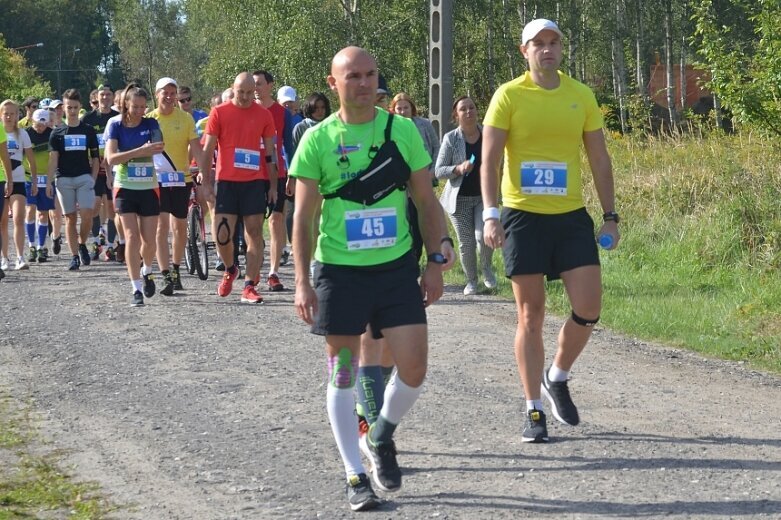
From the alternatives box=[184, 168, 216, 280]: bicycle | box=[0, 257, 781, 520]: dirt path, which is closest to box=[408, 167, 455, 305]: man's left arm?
box=[0, 257, 781, 520]: dirt path

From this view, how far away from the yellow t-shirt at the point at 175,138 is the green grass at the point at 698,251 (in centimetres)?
322

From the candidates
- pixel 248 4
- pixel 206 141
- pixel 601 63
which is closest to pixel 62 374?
pixel 206 141

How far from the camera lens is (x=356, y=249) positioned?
5469 millimetres

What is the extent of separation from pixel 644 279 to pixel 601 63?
42.6m

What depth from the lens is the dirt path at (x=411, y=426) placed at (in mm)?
5723

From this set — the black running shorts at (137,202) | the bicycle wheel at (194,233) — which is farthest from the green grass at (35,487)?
the bicycle wheel at (194,233)

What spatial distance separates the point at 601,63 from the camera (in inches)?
2154

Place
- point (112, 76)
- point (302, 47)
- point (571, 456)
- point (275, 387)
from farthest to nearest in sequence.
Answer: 1. point (112, 76)
2. point (302, 47)
3. point (275, 387)
4. point (571, 456)

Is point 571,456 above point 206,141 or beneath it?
beneath

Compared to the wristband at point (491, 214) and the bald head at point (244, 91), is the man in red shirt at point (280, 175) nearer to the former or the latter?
the bald head at point (244, 91)

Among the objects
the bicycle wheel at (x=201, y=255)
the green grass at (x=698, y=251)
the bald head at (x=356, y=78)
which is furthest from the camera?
the bicycle wheel at (x=201, y=255)

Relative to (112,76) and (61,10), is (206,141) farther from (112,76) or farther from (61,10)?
(112,76)

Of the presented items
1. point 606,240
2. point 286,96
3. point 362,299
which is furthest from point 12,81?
point 362,299

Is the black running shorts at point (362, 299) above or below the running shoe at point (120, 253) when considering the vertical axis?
above
